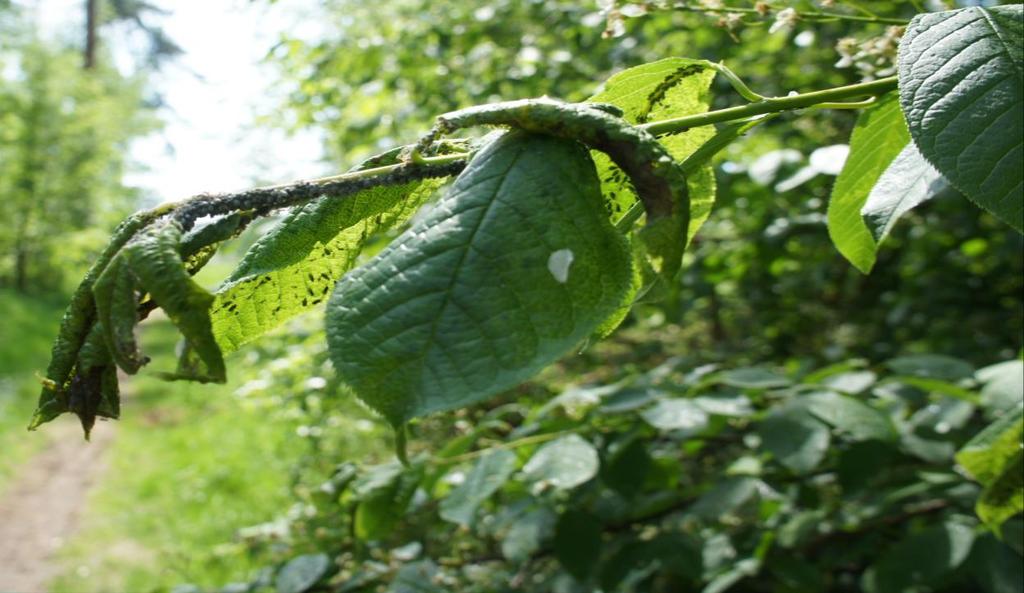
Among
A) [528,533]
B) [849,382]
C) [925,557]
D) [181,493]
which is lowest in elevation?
[181,493]

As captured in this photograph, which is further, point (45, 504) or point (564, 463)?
point (45, 504)

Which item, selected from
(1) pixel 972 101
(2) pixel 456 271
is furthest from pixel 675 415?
(2) pixel 456 271

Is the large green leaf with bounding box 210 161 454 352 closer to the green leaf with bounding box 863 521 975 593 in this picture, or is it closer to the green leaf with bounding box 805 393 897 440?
the green leaf with bounding box 805 393 897 440

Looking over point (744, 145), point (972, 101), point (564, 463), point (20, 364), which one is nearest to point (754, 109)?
point (972, 101)

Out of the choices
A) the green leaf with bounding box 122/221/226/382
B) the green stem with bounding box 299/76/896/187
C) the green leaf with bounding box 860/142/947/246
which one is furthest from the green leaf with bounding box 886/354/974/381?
the green leaf with bounding box 122/221/226/382

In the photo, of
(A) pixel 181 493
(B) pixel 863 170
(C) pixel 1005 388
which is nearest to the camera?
(B) pixel 863 170

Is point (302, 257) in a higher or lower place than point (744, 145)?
higher

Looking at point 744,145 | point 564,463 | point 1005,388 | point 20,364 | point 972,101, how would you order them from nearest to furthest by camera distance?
Result: point 972,101, point 1005,388, point 564,463, point 744,145, point 20,364

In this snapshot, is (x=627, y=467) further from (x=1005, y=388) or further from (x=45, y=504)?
(x=45, y=504)
